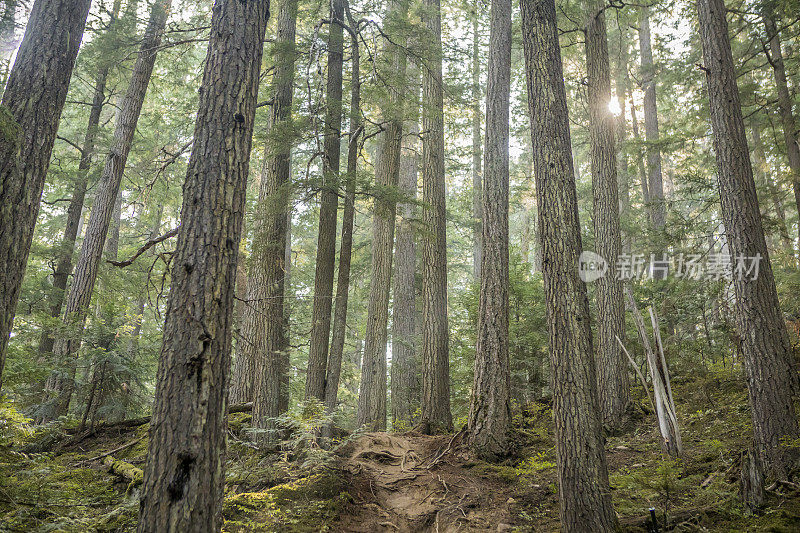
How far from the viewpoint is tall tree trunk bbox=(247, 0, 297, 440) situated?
6.57m

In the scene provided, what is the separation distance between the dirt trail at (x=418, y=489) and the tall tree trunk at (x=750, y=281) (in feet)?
10.2

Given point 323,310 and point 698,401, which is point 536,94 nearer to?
point 323,310

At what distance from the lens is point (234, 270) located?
3.71 m

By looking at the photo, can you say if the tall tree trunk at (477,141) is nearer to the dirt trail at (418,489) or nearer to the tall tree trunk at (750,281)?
the dirt trail at (418,489)

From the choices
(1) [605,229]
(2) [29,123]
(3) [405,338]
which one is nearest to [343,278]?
(2) [29,123]

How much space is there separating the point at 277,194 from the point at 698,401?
815 cm

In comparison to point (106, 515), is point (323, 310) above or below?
above

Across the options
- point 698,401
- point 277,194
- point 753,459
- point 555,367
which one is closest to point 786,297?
point 698,401

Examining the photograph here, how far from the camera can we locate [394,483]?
614 cm

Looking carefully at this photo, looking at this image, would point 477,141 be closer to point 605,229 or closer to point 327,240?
point 605,229

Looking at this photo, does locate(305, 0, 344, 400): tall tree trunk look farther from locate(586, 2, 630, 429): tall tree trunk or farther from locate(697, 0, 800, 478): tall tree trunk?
locate(697, 0, 800, 478): tall tree trunk

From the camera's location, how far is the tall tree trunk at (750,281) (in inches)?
213

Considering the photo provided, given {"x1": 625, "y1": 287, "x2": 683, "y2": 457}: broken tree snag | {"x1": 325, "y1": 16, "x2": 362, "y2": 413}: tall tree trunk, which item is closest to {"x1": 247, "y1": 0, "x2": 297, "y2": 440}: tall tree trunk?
{"x1": 325, "y1": 16, "x2": 362, "y2": 413}: tall tree trunk

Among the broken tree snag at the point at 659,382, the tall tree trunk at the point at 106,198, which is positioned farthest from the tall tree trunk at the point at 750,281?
the tall tree trunk at the point at 106,198
